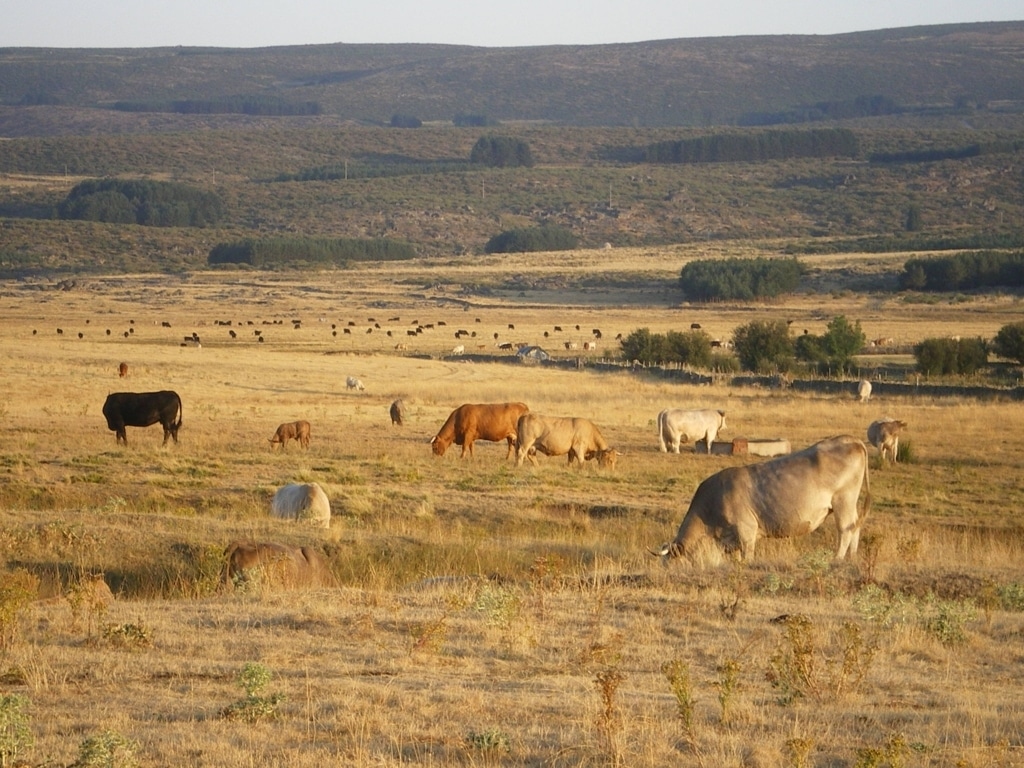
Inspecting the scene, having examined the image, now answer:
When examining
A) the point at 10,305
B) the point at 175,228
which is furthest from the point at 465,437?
the point at 175,228

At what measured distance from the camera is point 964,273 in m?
93.4

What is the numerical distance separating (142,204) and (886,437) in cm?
15295

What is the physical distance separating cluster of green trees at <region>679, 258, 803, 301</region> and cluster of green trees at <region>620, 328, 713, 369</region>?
41.0 m

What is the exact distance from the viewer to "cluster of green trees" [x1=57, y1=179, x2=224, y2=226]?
161250 mm

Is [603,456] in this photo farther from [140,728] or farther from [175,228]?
[175,228]

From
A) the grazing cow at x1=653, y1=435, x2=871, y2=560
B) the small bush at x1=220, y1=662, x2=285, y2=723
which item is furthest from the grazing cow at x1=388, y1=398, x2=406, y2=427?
the small bush at x1=220, y1=662, x2=285, y2=723

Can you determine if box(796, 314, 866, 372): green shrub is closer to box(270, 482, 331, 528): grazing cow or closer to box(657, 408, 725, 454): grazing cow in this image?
box(657, 408, 725, 454): grazing cow

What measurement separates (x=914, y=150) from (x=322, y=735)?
192 m

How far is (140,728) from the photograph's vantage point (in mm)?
6992

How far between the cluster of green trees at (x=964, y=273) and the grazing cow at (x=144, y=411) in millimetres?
75214

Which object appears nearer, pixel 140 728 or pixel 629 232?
pixel 140 728

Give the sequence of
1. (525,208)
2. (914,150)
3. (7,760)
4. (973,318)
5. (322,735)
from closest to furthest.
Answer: (7,760)
(322,735)
(973,318)
(525,208)
(914,150)

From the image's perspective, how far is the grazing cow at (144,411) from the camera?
25.9 metres

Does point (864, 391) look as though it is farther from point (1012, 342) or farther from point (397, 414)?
point (1012, 342)
